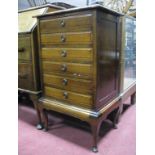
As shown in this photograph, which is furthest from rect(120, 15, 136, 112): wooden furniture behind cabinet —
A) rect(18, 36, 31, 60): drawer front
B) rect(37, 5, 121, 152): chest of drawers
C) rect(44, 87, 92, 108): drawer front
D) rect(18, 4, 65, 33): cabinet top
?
rect(18, 36, 31, 60): drawer front

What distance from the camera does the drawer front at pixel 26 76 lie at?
1728mm

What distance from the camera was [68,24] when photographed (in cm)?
138

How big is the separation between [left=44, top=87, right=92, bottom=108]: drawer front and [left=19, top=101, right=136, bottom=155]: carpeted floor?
342 millimetres

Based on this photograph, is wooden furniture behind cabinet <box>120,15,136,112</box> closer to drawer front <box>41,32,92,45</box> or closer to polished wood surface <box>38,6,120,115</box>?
polished wood surface <box>38,6,120,115</box>

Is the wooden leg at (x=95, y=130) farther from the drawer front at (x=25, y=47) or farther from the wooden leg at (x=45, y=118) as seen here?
the drawer front at (x=25, y=47)

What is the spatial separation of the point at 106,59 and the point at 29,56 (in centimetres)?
70

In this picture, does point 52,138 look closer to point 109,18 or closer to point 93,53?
point 93,53

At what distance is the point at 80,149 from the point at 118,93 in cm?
61

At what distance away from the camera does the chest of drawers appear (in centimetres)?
130

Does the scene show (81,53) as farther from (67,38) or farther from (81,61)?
(67,38)

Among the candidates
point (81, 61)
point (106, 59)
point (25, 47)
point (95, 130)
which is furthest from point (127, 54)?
point (25, 47)

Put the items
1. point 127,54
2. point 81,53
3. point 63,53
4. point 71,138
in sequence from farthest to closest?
point 127,54, point 71,138, point 63,53, point 81,53

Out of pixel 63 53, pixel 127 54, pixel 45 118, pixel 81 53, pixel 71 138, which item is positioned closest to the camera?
pixel 81 53
